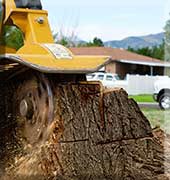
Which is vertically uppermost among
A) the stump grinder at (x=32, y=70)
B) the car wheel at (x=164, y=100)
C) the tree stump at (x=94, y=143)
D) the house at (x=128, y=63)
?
the stump grinder at (x=32, y=70)

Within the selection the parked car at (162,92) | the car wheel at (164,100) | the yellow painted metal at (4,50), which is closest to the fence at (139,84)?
the parked car at (162,92)

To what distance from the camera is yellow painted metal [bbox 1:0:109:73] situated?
3.87 metres

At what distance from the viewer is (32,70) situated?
4250mm

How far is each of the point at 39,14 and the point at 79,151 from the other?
1.18m

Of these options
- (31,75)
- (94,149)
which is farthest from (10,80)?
(94,149)

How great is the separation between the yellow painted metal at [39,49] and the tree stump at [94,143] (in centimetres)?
23

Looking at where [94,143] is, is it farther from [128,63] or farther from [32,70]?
[128,63]

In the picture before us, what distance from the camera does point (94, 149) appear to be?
4.18 metres

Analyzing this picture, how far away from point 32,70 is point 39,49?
184 millimetres

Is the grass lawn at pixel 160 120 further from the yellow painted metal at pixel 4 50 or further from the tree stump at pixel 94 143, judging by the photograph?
the yellow painted metal at pixel 4 50

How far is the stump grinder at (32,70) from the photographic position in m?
3.93

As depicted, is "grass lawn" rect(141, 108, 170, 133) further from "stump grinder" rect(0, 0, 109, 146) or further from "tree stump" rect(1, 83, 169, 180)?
"stump grinder" rect(0, 0, 109, 146)

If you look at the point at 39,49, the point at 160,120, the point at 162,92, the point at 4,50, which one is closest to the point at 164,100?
the point at 162,92

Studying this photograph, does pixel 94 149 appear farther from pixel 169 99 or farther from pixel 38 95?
pixel 169 99
